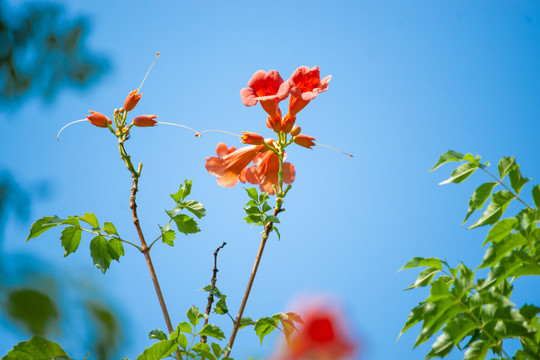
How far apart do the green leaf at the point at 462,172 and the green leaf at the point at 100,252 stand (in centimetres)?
107

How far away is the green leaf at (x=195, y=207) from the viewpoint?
1.68 metres

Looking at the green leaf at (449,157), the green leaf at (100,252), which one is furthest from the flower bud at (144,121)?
the green leaf at (449,157)

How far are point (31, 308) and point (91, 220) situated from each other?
0.85 meters

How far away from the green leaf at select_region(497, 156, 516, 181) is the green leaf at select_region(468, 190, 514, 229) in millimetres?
83

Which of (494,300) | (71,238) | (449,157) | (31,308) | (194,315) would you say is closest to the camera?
(31,308)

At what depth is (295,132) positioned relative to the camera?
175 centimetres

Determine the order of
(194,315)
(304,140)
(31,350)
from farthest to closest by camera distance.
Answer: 1. (304,140)
2. (194,315)
3. (31,350)

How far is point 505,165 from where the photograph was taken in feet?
4.53

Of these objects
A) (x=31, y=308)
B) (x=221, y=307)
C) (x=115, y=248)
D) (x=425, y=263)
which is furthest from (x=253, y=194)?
(x=31, y=308)

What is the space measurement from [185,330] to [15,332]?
0.71m

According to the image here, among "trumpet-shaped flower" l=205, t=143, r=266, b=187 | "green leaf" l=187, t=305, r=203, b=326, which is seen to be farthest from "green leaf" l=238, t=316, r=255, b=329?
"trumpet-shaped flower" l=205, t=143, r=266, b=187

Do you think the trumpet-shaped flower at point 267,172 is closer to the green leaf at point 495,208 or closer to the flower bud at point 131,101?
the flower bud at point 131,101

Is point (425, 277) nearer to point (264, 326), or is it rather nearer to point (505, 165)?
point (505, 165)

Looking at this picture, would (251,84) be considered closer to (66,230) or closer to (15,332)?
(66,230)
